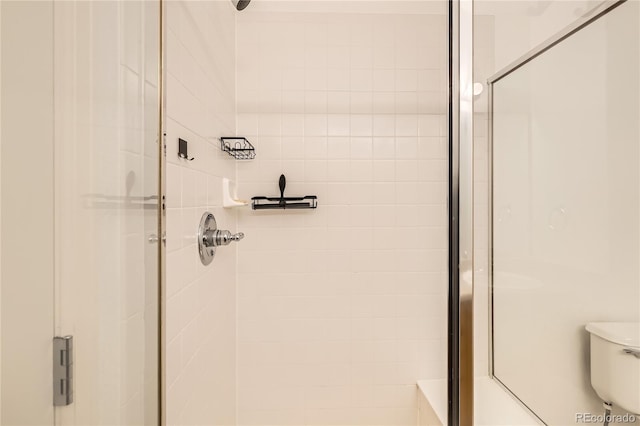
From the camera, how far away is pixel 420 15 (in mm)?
1579

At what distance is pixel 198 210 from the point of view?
3.33ft

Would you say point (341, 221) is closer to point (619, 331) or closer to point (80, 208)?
point (619, 331)

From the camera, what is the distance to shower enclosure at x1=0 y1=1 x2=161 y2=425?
1.09 feet

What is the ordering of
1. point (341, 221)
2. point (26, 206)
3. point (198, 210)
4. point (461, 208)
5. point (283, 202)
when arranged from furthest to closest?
1. point (341, 221)
2. point (283, 202)
3. point (198, 210)
4. point (461, 208)
5. point (26, 206)

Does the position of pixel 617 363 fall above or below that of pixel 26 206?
below

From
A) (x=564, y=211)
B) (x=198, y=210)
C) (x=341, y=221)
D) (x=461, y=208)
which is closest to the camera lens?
(x=461, y=208)

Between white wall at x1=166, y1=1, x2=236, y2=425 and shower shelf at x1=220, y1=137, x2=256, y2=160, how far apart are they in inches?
1.4

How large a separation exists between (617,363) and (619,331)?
8 centimetres

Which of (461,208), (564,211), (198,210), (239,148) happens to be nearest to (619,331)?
(564,211)

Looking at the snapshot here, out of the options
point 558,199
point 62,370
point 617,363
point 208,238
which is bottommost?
point 617,363

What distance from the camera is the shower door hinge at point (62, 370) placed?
372 millimetres

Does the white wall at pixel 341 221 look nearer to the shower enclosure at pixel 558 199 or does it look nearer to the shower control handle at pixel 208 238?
the shower control handle at pixel 208 238

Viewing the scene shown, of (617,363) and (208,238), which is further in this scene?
(208,238)

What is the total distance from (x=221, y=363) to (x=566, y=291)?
1215 millimetres
